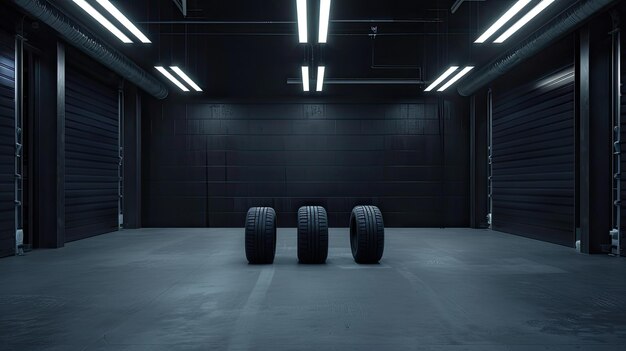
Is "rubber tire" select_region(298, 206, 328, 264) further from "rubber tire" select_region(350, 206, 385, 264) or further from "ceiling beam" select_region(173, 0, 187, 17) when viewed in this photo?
"ceiling beam" select_region(173, 0, 187, 17)

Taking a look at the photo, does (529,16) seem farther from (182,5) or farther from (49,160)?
(49,160)

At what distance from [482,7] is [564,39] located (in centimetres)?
183

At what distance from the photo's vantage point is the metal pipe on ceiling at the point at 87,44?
754 cm

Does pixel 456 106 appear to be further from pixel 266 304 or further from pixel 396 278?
pixel 266 304

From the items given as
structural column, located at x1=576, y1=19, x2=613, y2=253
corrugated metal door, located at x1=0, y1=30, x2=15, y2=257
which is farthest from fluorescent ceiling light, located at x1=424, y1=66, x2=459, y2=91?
corrugated metal door, located at x1=0, y1=30, x2=15, y2=257

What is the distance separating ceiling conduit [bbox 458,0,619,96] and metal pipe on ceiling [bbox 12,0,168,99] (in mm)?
8879

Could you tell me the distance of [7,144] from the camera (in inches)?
328

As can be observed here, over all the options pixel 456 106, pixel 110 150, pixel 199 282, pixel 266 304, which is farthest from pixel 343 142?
pixel 266 304

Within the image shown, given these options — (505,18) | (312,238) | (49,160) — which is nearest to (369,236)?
(312,238)

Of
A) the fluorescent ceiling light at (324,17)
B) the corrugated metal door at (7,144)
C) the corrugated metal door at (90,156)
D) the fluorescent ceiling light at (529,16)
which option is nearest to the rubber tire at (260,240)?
the fluorescent ceiling light at (324,17)

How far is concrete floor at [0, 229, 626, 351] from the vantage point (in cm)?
376

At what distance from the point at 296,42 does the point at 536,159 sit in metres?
6.66

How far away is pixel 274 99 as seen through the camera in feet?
47.2

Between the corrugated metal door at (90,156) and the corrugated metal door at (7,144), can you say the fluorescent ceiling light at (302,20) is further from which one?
the corrugated metal door at (90,156)
